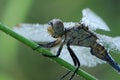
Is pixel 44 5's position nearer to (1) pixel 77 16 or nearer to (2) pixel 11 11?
(1) pixel 77 16

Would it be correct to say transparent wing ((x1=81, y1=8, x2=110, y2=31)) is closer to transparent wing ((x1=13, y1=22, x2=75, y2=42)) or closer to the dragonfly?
the dragonfly

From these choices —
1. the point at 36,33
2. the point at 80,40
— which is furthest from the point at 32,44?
the point at 80,40

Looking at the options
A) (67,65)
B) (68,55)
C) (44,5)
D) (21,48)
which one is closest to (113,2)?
(44,5)

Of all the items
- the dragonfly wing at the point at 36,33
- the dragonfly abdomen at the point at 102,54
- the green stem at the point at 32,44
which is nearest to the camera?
the green stem at the point at 32,44

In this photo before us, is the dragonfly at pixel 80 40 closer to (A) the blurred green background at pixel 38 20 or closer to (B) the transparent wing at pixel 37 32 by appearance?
(B) the transparent wing at pixel 37 32

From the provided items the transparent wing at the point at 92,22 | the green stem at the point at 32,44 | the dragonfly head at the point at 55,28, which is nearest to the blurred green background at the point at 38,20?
the transparent wing at the point at 92,22

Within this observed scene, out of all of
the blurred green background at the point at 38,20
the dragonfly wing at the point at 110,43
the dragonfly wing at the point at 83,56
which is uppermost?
the dragonfly wing at the point at 110,43

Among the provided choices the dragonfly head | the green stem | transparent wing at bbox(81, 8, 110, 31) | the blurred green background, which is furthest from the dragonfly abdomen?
the blurred green background

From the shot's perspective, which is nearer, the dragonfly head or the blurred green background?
the dragonfly head

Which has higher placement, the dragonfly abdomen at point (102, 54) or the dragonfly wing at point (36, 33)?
the dragonfly wing at point (36, 33)
